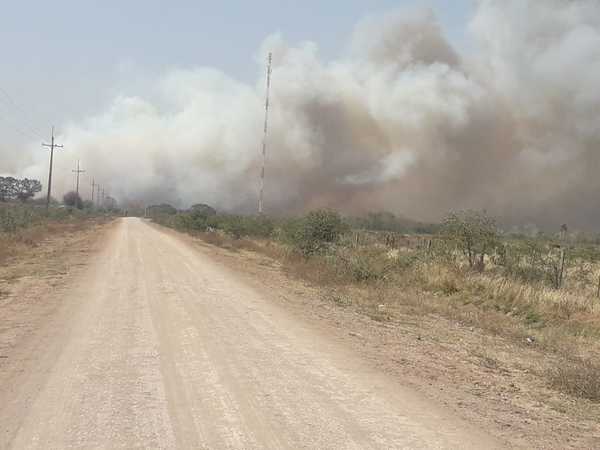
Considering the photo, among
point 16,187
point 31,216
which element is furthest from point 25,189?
point 31,216

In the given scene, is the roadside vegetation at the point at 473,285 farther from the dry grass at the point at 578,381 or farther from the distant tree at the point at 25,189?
the distant tree at the point at 25,189

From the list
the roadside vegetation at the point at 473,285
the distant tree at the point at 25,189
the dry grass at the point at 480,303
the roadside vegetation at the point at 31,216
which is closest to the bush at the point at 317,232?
the roadside vegetation at the point at 473,285

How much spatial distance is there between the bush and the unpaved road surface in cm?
1598

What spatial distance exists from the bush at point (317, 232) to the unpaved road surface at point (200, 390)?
52.4 ft

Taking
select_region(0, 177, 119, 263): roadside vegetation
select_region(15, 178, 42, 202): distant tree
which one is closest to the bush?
select_region(0, 177, 119, 263): roadside vegetation

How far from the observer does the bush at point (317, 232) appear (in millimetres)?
27281

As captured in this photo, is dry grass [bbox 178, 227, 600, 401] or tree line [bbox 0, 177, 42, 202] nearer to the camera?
dry grass [bbox 178, 227, 600, 401]

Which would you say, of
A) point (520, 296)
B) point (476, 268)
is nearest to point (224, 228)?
point (476, 268)

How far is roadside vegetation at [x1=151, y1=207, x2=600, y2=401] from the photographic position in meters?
11.9

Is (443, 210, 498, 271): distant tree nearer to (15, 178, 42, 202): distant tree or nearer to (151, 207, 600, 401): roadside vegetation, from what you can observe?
(151, 207, 600, 401): roadside vegetation

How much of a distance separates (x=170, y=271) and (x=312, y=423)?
14.4 m

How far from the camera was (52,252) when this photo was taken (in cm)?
2694

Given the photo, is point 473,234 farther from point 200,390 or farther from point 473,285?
point 200,390

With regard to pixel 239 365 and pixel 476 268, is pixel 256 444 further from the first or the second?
pixel 476 268
